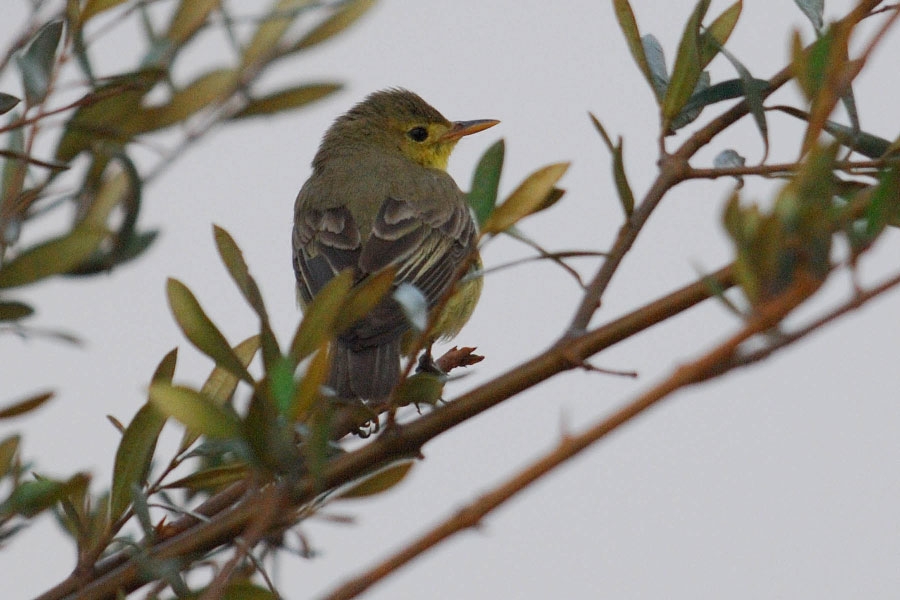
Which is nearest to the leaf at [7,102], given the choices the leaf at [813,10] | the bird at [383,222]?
the leaf at [813,10]

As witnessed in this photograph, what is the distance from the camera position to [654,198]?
6.07 ft

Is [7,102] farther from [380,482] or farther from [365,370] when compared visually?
[365,370]

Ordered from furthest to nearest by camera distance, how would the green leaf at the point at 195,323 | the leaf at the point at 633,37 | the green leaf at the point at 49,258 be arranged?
the leaf at the point at 633,37 < the green leaf at the point at 49,258 < the green leaf at the point at 195,323

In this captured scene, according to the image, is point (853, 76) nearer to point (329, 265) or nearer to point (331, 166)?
point (329, 265)

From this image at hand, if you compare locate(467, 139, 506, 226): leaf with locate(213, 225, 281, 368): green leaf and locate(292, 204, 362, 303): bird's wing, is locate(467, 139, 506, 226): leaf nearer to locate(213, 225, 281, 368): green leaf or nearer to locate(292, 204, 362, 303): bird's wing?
locate(213, 225, 281, 368): green leaf

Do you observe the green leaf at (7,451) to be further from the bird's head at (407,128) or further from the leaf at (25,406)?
the bird's head at (407,128)

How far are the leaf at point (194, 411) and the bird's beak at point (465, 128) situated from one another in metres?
5.23

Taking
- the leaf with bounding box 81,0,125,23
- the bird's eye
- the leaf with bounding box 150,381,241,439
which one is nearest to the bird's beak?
the bird's eye

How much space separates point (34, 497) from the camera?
162cm

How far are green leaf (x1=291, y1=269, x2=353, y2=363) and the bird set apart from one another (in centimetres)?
227

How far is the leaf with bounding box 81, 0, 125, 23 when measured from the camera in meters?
2.07

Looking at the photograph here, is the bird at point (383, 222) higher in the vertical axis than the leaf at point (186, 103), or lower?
lower

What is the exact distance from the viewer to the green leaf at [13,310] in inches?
67.6

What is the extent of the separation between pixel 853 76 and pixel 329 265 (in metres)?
3.73
